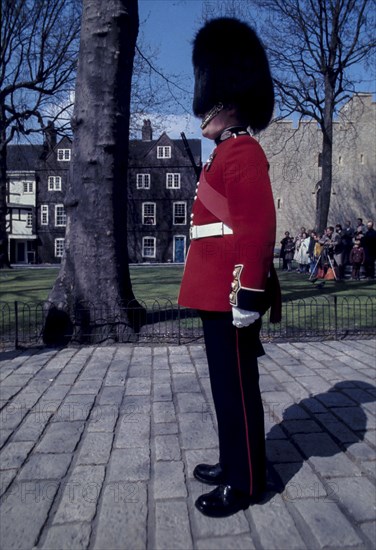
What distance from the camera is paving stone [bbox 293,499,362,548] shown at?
261 centimetres

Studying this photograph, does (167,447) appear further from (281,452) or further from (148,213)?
(148,213)

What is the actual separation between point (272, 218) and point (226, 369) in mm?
891

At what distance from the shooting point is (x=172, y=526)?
109 inches

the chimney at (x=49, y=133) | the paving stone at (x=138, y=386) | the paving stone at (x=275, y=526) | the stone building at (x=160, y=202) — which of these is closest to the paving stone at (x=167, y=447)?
the paving stone at (x=275, y=526)

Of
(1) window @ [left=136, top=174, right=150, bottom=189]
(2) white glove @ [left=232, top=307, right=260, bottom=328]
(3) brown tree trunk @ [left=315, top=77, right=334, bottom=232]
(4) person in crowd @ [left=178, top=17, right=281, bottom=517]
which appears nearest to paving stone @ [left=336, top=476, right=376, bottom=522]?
(4) person in crowd @ [left=178, top=17, right=281, bottom=517]

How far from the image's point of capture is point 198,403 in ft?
15.9

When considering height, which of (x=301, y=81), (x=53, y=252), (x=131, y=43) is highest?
(x=301, y=81)

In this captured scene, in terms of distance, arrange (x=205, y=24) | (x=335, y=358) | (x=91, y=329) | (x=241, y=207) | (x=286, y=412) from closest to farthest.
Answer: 1. (x=241, y=207)
2. (x=205, y=24)
3. (x=286, y=412)
4. (x=335, y=358)
5. (x=91, y=329)

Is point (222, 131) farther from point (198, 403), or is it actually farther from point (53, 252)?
point (53, 252)

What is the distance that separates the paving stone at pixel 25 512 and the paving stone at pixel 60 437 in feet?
1.73

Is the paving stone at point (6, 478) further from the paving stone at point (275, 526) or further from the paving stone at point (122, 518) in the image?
the paving stone at point (275, 526)

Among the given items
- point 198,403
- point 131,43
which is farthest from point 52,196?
point 198,403

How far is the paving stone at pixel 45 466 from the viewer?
3359mm

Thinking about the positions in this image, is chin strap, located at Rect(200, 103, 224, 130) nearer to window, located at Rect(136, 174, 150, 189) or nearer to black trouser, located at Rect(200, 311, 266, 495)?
black trouser, located at Rect(200, 311, 266, 495)
